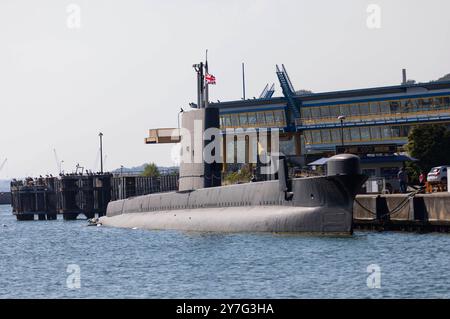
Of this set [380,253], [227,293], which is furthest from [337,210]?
[227,293]

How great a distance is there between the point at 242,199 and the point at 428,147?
33739mm

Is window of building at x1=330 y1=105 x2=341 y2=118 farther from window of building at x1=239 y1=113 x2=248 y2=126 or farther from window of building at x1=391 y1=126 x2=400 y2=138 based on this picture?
window of building at x1=239 y1=113 x2=248 y2=126

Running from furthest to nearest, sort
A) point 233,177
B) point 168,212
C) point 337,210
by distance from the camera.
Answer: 1. point 233,177
2. point 168,212
3. point 337,210

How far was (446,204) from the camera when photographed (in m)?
47.2

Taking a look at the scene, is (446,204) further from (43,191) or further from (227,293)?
(43,191)

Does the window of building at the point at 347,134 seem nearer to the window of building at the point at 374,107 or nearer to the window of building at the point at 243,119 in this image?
the window of building at the point at 374,107

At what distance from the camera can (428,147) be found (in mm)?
79312

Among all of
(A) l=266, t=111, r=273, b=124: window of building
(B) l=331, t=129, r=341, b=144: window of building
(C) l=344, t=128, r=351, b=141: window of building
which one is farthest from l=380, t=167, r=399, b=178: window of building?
(A) l=266, t=111, r=273, b=124: window of building

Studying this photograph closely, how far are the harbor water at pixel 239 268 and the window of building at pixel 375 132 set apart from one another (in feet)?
156

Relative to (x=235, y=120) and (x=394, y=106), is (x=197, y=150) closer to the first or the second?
(x=394, y=106)

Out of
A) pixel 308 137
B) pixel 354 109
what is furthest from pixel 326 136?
pixel 354 109

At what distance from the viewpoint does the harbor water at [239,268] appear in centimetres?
2750

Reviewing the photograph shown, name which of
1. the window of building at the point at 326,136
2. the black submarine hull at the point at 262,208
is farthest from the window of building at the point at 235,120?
the black submarine hull at the point at 262,208
